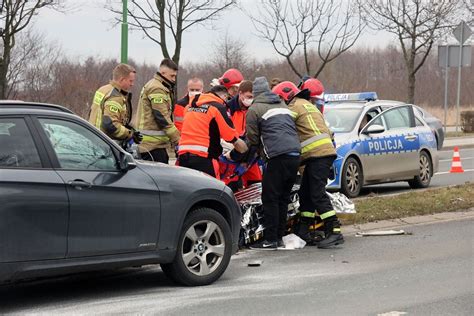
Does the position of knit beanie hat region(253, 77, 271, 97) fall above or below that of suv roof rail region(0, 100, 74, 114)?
above

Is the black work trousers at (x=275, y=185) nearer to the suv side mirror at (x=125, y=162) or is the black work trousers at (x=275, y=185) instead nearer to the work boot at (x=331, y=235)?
the work boot at (x=331, y=235)

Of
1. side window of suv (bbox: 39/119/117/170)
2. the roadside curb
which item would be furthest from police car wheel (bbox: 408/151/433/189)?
side window of suv (bbox: 39/119/117/170)

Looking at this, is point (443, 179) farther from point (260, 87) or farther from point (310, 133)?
point (260, 87)

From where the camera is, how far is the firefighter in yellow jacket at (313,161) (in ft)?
28.6

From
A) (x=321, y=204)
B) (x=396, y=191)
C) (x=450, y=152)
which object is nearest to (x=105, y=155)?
(x=321, y=204)

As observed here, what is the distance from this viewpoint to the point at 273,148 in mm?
8414

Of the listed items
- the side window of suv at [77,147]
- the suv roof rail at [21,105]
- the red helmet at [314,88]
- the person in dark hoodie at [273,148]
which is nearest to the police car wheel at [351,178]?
the red helmet at [314,88]

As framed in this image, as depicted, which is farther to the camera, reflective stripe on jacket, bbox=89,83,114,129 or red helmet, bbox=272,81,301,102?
reflective stripe on jacket, bbox=89,83,114,129

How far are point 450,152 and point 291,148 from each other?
1786 cm

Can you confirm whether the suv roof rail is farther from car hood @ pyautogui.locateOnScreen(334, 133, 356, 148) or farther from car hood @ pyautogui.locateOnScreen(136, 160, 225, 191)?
car hood @ pyautogui.locateOnScreen(334, 133, 356, 148)

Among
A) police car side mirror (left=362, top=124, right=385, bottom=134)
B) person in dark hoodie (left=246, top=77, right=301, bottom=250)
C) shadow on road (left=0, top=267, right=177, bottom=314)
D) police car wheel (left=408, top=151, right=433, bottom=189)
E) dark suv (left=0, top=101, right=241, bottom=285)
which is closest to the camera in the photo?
dark suv (left=0, top=101, right=241, bottom=285)

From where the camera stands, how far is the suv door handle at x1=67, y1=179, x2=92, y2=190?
5.95m

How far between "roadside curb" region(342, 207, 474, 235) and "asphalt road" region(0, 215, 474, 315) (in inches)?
40.5

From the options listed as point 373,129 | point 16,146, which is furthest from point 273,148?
point 373,129
